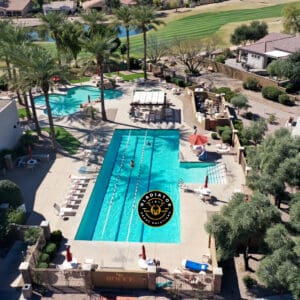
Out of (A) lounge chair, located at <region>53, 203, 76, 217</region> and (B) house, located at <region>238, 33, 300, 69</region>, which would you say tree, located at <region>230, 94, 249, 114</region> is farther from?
(A) lounge chair, located at <region>53, 203, 76, 217</region>

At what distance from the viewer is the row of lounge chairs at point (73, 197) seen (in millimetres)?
26234

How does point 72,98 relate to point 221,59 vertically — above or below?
below

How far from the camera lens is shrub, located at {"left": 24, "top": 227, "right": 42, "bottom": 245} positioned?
22.7m

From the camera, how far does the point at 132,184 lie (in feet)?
99.5

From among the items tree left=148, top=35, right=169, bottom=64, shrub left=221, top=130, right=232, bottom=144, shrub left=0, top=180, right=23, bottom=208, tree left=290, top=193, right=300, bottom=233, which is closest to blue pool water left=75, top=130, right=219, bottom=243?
shrub left=221, top=130, right=232, bottom=144

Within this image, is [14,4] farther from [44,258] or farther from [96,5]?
[44,258]

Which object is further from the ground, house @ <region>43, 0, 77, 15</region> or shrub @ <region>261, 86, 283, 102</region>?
house @ <region>43, 0, 77, 15</region>

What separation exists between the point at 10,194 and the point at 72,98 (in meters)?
23.9

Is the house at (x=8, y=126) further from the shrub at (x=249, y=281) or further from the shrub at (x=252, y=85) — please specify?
the shrub at (x=252, y=85)

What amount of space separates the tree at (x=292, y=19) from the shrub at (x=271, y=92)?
2389 centimetres

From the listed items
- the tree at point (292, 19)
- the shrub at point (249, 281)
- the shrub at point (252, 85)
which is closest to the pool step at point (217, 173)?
the shrub at point (249, 281)

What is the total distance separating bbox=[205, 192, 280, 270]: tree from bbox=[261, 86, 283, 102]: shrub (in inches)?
1074

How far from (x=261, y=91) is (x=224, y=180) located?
70.6ft

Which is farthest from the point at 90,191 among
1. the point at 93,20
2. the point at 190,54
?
the point at 190,54
